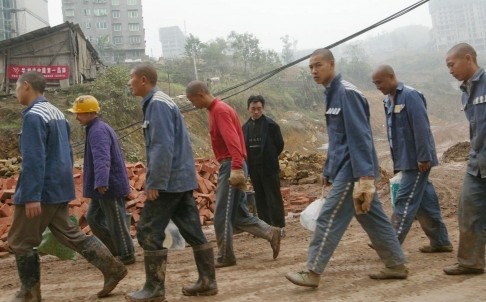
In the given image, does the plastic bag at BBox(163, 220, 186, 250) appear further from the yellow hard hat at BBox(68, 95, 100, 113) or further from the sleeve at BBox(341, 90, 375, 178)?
the sleeve at BBox(341, 90, 375, 178)

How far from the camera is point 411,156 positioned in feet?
15.9

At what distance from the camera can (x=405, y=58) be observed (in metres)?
112

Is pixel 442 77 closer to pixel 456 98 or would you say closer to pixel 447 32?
pixel 456 98

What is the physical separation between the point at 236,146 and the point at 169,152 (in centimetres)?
107

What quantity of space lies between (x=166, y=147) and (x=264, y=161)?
287cm

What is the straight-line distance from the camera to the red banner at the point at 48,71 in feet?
74.4

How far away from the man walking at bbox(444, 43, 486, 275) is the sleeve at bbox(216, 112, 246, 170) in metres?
1.98

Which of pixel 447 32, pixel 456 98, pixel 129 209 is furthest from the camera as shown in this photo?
pixel 447 32

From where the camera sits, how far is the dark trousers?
637 centimetres

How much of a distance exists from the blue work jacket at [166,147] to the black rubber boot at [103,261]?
805 millimetres

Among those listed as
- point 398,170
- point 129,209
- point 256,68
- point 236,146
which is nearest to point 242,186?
point 236,146

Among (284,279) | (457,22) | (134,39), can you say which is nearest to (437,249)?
(284,279)

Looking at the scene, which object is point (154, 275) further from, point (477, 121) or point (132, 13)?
point (132, 13)

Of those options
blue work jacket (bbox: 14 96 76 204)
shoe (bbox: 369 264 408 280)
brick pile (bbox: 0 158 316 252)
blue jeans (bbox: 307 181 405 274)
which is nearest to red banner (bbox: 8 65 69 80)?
brick pile (bbox: 0 158 316 252)
